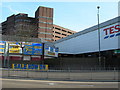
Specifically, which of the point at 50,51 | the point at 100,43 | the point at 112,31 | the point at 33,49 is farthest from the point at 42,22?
the point at 112,31

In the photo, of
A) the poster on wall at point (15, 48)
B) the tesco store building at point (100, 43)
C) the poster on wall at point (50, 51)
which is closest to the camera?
the tesco store building at point (100, 43)

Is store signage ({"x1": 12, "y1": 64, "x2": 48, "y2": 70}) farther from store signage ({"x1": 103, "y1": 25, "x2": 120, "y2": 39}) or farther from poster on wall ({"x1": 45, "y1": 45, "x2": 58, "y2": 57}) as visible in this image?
store signage ({"x1": 103, "y1": 25, "x2": 120, "y2": 39})

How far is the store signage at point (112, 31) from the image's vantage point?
37.3 meters

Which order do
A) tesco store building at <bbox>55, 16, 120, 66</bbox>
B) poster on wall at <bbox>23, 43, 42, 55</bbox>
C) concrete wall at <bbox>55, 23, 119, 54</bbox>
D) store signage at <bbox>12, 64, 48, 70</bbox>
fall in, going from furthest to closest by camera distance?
poster on wall at <bbox>23, 43, 42, 55</bbox> < concrete wall at <bbox>55, 23, 119, 54</bbox> < tesco store building at <bbox>55, 16, 120, 66</bbox> < store signage at <bbox>12, 64, 48, 70</bbox>

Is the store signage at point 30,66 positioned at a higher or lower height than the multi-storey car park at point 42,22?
lower

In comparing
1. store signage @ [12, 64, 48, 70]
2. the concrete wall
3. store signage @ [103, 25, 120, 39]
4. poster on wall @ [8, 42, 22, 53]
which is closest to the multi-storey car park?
the concrete wall

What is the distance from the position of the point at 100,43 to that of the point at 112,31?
528 cm

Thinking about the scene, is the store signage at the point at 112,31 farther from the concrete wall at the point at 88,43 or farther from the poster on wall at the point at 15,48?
the poster on wall at the point at 15,48

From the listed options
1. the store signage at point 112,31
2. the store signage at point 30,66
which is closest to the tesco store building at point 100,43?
the store signage at point 112,31

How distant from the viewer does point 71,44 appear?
57.5m

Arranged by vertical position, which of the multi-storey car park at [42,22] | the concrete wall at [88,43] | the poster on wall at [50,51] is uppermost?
the multi-storey car park at [42,22]

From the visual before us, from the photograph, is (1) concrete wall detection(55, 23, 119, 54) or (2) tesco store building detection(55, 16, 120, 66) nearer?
(2) tesco store building detection(55, 16, 120, 66)

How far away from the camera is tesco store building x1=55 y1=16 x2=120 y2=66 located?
122ft

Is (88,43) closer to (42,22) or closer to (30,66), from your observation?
(30,66)
